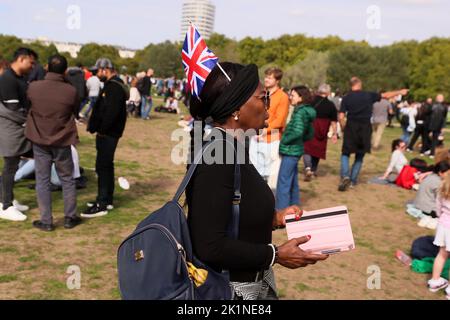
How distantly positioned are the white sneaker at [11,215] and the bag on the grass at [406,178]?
26.7 feet

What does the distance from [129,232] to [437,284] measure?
12.2 ft

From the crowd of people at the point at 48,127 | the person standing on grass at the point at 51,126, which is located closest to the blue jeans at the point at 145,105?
the crowd of people at the point at 48,127

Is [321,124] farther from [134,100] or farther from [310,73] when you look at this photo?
[310,73]

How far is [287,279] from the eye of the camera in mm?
4996

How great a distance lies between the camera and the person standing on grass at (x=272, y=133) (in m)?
6.64

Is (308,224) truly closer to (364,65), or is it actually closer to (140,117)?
(140,117)

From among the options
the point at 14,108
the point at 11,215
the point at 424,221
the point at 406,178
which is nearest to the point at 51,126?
the point at 14,108

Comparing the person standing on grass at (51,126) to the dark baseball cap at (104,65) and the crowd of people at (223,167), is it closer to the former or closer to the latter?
the crowd of people at (223,167)

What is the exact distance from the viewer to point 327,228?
2.29 metres

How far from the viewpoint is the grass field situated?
455 cm

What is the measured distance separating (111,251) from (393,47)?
222 feet

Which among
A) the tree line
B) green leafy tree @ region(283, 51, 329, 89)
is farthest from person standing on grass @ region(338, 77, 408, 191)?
green leafy tree @ region(283, 51, 329, 89)

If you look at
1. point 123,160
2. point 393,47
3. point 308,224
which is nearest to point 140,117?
point 123,160
